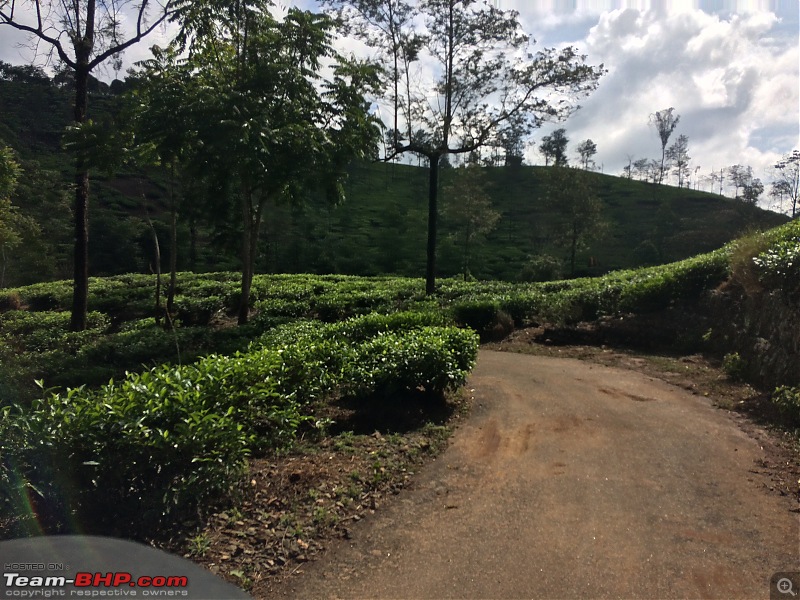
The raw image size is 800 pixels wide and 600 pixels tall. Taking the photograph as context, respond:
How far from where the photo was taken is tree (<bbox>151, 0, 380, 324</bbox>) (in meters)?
8.85

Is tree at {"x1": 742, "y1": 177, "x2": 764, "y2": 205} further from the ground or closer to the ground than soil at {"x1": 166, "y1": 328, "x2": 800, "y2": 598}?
further from the ground

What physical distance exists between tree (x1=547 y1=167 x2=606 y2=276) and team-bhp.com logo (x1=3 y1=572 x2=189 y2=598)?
115 feet

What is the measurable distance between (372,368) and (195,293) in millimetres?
13042

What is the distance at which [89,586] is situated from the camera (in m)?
2.51

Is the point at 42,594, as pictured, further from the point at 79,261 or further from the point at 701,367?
the point at 79,261

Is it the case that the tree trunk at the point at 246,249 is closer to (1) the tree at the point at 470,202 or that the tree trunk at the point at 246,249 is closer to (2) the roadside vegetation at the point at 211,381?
(2) the roadside vegetation at the point at 211,381

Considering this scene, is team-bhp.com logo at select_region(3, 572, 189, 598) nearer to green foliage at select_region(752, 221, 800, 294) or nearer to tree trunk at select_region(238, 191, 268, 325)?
green foliage at select_region(752, 221, 800, 294)

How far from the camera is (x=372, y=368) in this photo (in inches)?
233

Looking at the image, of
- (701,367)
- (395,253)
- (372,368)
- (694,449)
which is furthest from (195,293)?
(395,253)

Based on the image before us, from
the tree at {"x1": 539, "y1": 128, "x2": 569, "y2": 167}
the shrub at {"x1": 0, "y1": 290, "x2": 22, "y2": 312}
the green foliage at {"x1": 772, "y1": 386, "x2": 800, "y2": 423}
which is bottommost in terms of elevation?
the shrub at {"x1": 0, "y1": 290, "x2": 22, "y2": 312}

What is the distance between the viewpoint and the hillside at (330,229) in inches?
1257

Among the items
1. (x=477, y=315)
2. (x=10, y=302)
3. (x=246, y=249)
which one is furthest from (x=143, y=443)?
(x=10, y=302)
